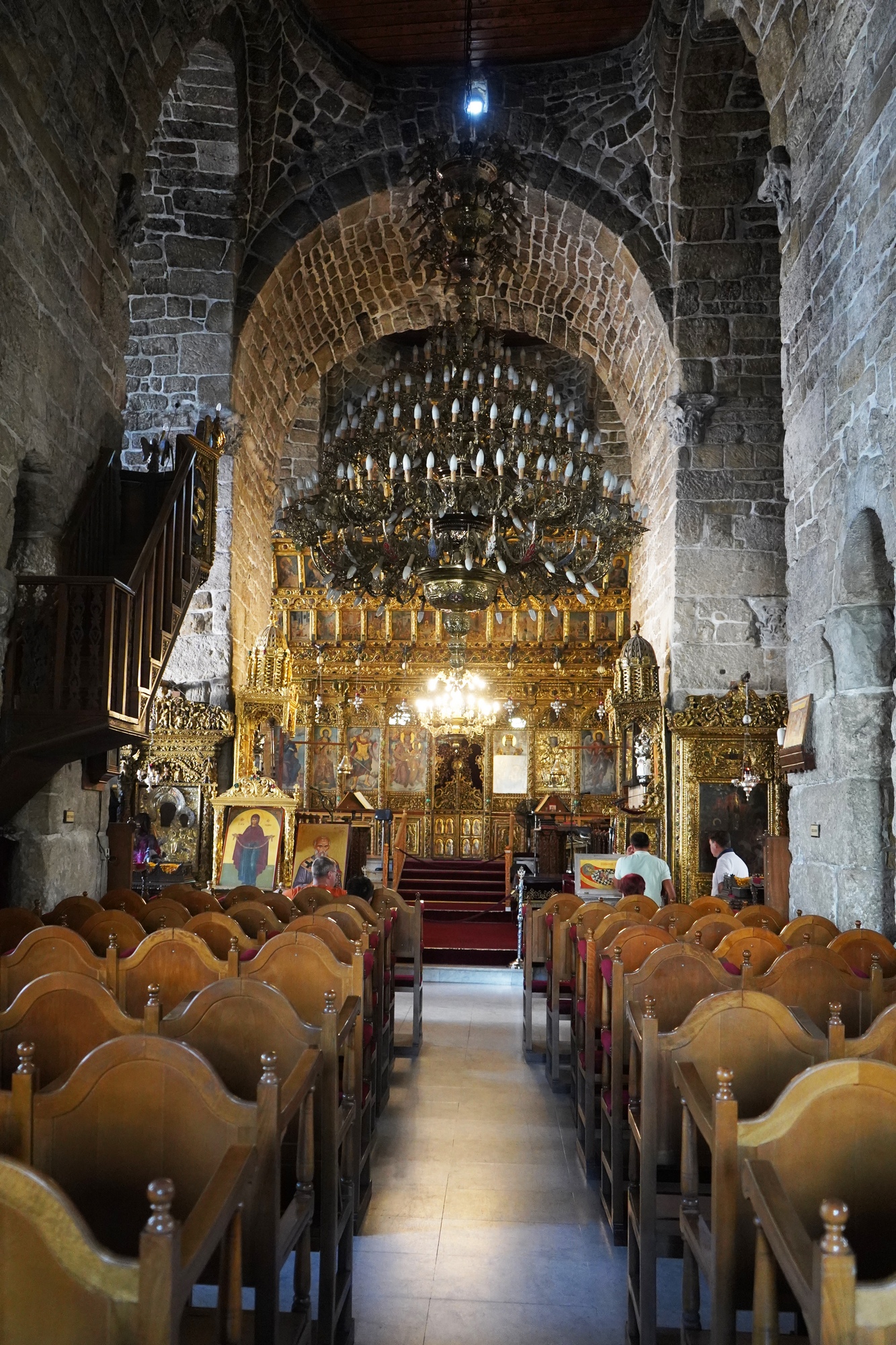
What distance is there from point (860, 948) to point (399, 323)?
13593 mm

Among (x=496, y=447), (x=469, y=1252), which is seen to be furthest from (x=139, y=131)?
(x=469, y=1252)

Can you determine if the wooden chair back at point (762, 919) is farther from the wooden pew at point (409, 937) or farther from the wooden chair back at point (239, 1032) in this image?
the wooden chair back at point (239, 1032)

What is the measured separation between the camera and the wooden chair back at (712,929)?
557 cm

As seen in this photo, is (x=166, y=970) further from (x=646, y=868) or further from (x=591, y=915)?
(x=646, y=868)

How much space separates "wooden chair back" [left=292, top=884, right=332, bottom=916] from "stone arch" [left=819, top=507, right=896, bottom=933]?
3.39 meters

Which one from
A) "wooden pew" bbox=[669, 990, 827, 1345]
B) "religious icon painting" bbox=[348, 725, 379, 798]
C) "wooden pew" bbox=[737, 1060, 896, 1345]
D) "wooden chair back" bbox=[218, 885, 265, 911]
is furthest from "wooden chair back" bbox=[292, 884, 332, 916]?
"religious icon painting" bbox=[348, 725, 379, 798]

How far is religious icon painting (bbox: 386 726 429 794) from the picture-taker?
1750 cm

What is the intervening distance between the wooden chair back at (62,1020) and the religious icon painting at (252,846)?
8884 mm

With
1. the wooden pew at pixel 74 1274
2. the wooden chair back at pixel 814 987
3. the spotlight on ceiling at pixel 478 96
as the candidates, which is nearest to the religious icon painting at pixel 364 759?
the spotlight on ceiling at pixel 478 96

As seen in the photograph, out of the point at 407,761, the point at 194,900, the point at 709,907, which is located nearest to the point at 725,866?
the point at 709,907

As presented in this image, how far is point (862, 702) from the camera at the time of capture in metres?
6.48

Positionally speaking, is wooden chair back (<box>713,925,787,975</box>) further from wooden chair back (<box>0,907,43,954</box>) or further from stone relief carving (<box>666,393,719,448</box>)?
stone relief carving (<box>666,393,719,448</box>)

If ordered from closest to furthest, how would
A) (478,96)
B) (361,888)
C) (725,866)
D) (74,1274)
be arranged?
(74,1274) < (361,888) < (725,866) < (478,96)

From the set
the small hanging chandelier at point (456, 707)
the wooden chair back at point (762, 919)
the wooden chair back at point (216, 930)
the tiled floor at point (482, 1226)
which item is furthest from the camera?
the small hanging chandelier at point (456, 707)
